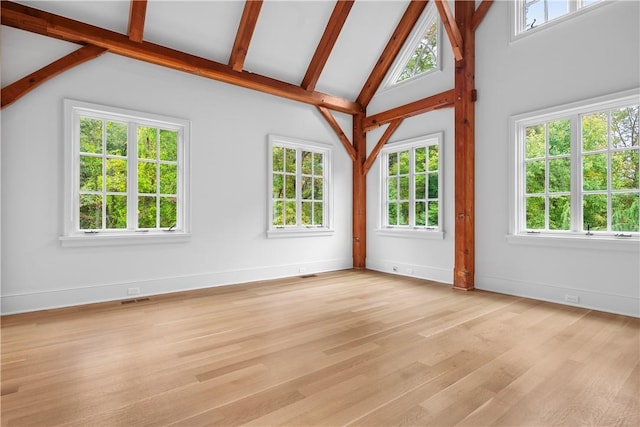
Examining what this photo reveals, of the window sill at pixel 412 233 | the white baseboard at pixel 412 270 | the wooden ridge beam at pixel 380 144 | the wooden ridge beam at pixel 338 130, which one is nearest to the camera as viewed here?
the white baseboard at pixel 412 270

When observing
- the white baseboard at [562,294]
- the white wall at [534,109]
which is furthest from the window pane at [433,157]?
the white baseboard at [562,294]

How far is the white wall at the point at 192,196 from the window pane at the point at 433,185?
5.29ft

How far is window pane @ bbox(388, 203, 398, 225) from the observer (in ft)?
Result: 19.7

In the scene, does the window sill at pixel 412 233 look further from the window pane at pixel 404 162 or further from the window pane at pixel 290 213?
the window pane at pixel 290 213

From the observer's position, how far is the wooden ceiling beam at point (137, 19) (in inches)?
148

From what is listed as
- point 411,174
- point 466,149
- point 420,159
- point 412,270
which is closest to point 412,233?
point 412,270

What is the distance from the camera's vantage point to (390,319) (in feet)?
11.0

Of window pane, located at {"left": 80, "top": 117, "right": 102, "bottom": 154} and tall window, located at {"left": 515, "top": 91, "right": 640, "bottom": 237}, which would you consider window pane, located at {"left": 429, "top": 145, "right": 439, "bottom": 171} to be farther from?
window pane, located at {"left": 80, "top": 117, "right": 102, "bottom": 154}

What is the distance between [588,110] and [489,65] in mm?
1360

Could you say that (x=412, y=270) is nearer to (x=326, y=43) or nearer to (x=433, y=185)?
(x=433, y=185)

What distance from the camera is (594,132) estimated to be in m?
3.82

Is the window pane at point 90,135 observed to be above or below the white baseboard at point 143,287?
above

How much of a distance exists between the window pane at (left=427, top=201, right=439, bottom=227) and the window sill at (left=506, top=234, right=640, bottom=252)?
1150 millimetres

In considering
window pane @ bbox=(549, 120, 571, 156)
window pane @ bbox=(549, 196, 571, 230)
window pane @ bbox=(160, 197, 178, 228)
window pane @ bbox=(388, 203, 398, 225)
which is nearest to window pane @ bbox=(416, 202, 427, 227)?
window pane @ bbox=(388, 203, 398, 225)
